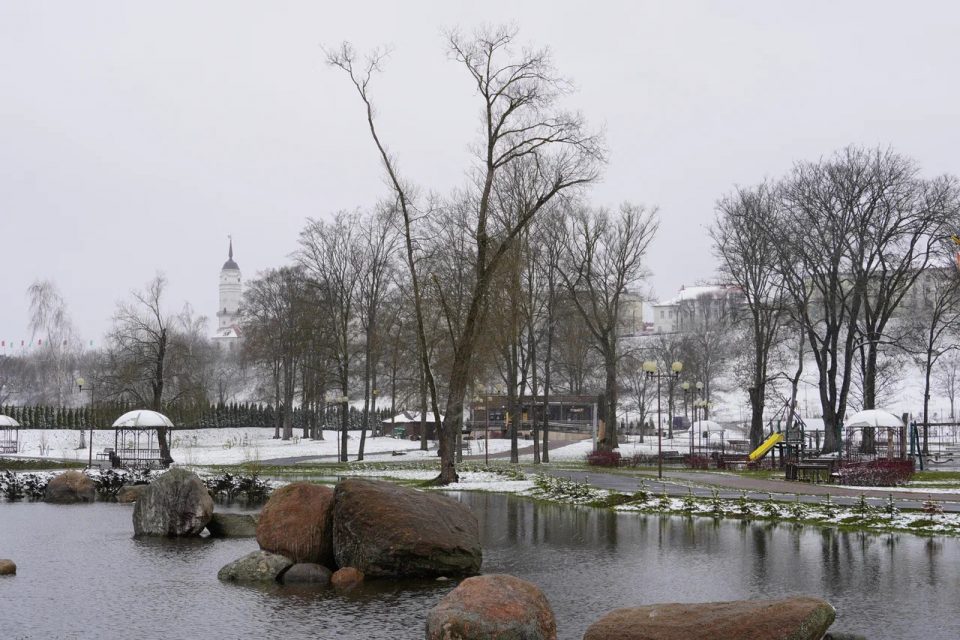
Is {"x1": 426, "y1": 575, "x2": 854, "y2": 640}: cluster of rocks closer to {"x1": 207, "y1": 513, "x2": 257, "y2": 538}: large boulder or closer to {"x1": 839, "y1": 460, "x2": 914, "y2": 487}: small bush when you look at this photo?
{"x1": 207, "y1": 513, "x2": 257, "y2": 538}: large boulder

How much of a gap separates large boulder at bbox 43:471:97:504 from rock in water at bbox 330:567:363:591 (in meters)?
16.5

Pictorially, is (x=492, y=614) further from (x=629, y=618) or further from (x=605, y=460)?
(x=605, y=460)

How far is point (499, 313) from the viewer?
38344mm

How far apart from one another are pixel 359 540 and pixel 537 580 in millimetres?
2711

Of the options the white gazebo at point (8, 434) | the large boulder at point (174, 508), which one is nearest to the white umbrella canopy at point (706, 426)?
the white gazebo at point (8, 434)

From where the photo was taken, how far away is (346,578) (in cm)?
1403

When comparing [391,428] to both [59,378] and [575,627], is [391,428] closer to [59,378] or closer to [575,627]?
[59,378]

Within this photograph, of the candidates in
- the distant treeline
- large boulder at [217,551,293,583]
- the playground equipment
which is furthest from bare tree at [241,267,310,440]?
large boulder at [217,551,293,583]

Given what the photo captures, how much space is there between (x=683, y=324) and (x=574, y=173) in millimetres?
110830

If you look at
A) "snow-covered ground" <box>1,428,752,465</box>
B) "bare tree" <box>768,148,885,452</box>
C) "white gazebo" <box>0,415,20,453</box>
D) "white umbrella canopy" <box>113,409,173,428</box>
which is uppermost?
"bare tree" <box>768,148,885,452</box>

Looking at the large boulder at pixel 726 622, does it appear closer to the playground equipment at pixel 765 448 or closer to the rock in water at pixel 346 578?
the rock in water at pixel 346 578

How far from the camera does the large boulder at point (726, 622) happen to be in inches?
341

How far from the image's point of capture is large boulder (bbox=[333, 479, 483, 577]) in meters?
14.3

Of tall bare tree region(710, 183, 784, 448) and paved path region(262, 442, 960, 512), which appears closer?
paved path region(262, 442, 960, 512)
